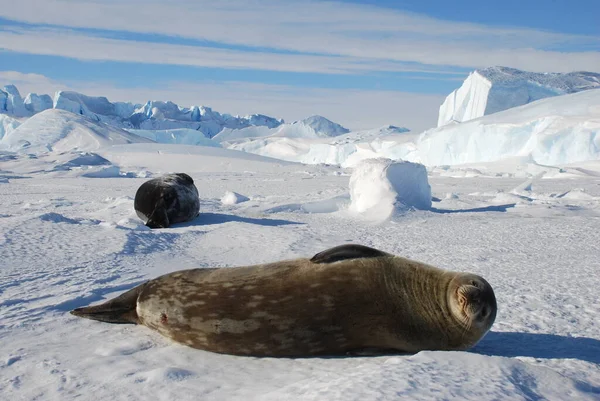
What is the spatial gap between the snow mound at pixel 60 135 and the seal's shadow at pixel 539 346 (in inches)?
1303

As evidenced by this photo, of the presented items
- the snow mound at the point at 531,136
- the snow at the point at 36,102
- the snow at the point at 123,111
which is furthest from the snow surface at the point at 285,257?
the snow at the point at 36,102

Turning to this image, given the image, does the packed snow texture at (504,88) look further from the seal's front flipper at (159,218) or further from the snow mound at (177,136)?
the seal's front flipper at (159,218)

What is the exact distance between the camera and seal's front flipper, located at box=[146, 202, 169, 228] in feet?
17.3

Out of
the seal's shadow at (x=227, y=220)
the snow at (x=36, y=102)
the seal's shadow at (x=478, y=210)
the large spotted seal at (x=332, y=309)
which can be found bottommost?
the seal's shadow at (x=227, y=220)

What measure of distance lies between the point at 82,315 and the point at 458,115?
39870mm

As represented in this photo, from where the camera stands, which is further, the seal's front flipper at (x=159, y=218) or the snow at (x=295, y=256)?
the seal's front flipper at (x=159, y=218)

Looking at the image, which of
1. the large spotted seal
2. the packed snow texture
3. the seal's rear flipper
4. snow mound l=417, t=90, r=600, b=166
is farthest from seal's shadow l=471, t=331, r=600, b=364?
the packed snow texture

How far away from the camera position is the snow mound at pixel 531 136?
72.9 feet

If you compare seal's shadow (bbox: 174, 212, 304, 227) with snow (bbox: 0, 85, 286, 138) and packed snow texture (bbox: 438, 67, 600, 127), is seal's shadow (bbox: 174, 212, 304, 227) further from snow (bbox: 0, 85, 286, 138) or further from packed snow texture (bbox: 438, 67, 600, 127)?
snow (bbox: 0, 85, 286, 138)

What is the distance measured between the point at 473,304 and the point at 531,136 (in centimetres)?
2428

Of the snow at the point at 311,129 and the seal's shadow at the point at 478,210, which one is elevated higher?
the snow at the point at 311,129

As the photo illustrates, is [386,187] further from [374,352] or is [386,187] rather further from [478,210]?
[374,352]

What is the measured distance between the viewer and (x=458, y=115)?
1564 inches

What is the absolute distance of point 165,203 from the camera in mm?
5453
